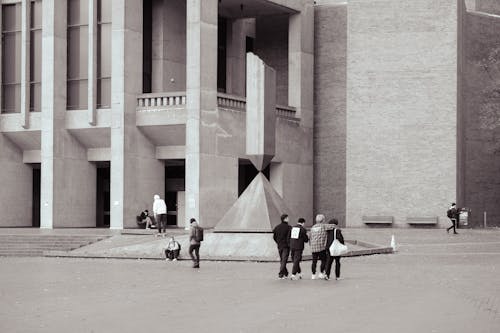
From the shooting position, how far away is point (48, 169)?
4816cm

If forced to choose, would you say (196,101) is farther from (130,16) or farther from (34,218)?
(34,218)

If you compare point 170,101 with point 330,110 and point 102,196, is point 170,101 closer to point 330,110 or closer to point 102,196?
point 102,196

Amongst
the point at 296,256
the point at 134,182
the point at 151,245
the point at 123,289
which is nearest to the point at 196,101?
the point at 134,182

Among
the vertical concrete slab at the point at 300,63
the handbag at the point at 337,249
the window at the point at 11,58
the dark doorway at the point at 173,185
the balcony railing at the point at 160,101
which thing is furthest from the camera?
the dark doorway at the point at 173,185

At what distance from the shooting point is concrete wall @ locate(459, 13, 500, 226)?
183 ft

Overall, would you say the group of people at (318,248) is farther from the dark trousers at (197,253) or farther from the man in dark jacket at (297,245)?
the dark trousers at (197,253)

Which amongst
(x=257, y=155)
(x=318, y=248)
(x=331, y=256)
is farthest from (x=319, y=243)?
(x=257, y=155)

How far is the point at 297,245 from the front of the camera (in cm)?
2333

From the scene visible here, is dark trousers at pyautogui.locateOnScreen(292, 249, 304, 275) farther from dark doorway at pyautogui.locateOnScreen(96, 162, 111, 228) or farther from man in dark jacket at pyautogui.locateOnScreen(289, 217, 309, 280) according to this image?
dark doorway at pyautogui.locateOnScreen(96, 162, 111, 228)

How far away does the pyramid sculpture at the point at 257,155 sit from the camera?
3309 cm

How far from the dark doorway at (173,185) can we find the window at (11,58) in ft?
27.9

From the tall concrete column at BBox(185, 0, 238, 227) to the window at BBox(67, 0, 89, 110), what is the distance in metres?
6.11

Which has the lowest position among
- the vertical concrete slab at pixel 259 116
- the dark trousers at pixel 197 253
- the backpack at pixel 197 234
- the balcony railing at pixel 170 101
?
the dark trousers at pixel 197 253

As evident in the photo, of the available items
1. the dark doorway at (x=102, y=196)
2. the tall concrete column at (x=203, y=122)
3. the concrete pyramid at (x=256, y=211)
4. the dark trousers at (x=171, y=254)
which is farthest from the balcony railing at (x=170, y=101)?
the dark trousers at (x=171, y=254)
